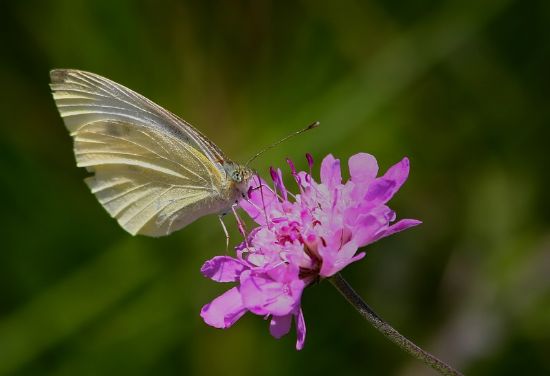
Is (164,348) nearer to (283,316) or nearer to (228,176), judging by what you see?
(228,176)

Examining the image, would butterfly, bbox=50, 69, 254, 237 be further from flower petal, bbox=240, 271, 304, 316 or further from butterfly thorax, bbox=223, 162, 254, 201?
flower petal, bbox=240, 271, 304, 316

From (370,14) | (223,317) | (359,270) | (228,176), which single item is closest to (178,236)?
(359,270)

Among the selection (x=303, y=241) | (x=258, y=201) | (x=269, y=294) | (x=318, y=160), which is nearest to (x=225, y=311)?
(x=269, y=294)

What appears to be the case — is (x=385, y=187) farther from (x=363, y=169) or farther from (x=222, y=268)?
(x=222, y=268)

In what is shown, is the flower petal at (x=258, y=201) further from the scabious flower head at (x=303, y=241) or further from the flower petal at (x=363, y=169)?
the flower petal at (x=363, y=169)

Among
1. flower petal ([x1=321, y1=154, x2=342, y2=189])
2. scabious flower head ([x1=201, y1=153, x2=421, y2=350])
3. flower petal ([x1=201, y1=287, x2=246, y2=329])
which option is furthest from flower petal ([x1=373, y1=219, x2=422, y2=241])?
flower petal ([x1=201, y1=287, x2=246, y2=329])

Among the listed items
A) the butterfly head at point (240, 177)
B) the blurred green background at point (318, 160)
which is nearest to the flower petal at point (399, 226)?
the butterfly head at point (240, 177)
